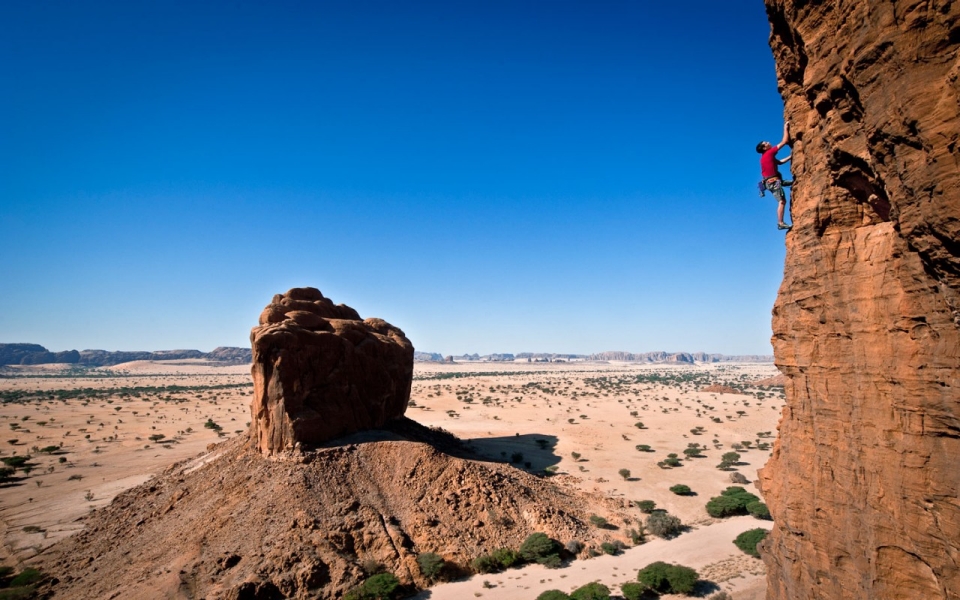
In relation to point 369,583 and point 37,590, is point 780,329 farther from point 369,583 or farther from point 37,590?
point 37,590

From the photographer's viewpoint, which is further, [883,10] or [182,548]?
[182,548]

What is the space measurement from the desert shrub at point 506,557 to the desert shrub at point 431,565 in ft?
8.23

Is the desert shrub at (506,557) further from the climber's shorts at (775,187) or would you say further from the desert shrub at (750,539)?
the climber's shorts at (775,187)

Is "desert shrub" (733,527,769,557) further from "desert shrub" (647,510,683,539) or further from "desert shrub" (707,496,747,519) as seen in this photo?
"desert shrub" (707,496,747,519)

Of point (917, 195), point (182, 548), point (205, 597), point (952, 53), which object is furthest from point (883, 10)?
point (182, 548)

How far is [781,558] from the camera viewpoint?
1034cm

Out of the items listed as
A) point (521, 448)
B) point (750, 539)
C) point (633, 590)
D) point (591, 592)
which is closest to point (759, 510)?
point (750, 539)

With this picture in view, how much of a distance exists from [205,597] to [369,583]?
20.3ft

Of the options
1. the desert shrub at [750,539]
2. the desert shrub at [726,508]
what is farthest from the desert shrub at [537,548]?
the desert shrub at [726,508]

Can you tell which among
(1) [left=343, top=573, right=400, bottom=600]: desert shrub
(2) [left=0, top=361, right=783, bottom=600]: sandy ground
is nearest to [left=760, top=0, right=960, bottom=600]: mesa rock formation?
(2) [left=0, top=361, right=783, bottom=600]: sandy ground

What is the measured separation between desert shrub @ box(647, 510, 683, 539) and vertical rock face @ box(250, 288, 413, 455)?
17.7 metres

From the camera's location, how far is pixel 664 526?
1004 inches

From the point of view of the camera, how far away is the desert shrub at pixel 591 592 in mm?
18297

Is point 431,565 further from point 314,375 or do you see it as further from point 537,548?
point 314,375
